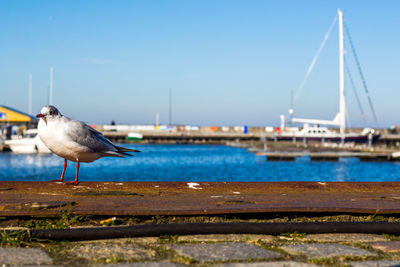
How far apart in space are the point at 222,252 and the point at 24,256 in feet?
4.23

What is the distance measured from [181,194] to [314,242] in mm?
1925

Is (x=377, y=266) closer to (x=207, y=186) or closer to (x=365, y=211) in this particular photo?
(x=365, y=211)

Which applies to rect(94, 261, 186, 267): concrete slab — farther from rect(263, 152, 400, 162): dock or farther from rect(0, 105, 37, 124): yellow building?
rect(0, 105, 37, 124): yellow building

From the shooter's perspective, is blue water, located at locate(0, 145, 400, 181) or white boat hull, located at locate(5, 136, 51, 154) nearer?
blue water, located at locate(0, 145, 400, 181)

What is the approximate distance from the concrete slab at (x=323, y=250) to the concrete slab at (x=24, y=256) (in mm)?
1637

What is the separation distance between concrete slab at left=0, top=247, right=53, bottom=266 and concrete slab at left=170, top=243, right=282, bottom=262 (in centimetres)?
88

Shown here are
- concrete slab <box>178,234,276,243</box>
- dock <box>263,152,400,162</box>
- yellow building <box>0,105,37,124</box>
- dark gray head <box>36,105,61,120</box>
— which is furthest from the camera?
yellow building <box>0,105,37,124</box>

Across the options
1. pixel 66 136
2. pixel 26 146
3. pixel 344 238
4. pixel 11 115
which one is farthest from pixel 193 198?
pixel 11 115

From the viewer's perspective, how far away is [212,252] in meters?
3.42

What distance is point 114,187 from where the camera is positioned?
5703mm

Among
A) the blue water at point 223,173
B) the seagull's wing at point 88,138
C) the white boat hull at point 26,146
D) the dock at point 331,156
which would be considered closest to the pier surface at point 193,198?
the seagull's wing at point 88,138

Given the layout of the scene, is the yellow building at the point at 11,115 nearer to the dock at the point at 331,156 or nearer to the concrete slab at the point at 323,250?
the dock at the point at 331,156

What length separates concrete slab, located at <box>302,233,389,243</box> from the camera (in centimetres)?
393

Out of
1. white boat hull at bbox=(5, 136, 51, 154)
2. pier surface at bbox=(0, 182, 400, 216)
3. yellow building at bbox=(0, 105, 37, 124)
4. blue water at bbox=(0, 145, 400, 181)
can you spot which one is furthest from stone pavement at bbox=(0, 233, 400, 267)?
yellow building at bbox=(0, 105, 37, 124)
